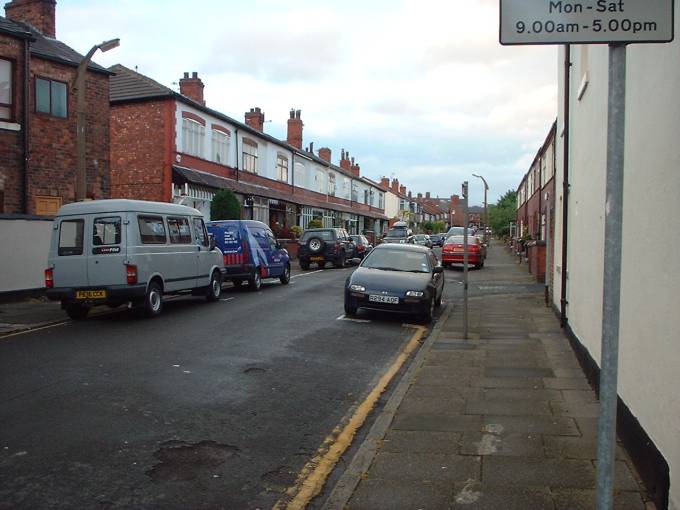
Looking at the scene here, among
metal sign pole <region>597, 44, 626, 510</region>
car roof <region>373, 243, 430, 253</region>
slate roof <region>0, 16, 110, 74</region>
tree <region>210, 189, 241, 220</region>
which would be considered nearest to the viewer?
metal sign pole <region>597, 44, 626, 510</region>

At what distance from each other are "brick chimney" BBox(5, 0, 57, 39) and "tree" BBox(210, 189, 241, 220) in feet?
27.9

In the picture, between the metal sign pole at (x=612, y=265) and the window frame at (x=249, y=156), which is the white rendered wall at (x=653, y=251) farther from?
the window frame at (x=249, y=156)

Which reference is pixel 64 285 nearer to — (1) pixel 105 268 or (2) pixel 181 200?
(1) pixel 105 268

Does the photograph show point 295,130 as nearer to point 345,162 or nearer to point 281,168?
point 281,168

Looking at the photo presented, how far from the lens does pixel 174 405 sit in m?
6.25

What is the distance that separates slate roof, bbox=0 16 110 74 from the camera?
17.4m

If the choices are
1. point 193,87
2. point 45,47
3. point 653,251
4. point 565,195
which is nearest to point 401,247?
point 565,195

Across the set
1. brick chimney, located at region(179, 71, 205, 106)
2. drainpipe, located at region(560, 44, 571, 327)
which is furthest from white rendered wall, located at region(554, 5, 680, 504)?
brick chimney, located at region(179, 71, 205, 106)

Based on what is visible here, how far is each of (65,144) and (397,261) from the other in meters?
11.9

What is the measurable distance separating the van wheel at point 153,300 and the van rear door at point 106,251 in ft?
2.05

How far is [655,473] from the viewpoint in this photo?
12.9 ft

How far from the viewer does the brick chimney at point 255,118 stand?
3922 centimetres

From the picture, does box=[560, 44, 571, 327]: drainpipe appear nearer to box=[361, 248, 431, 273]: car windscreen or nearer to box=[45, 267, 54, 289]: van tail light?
box=[361, 248, 431, 273]: car windscreen

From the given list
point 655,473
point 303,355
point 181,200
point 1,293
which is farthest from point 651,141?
point 181,200
